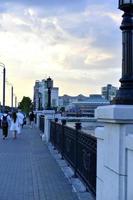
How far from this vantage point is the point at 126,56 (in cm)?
711

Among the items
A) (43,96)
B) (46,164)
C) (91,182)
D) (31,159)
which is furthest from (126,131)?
(43,96)

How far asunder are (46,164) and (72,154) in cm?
323

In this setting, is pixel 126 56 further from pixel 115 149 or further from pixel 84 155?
pixel 84 155

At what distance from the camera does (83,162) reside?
1179 centimetres

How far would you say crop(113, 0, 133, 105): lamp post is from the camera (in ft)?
23.4

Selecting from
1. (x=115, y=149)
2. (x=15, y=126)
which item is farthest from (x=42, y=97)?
(x=115, y=149)

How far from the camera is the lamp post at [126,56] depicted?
7.13m

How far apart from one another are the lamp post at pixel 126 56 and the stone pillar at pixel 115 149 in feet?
0.96

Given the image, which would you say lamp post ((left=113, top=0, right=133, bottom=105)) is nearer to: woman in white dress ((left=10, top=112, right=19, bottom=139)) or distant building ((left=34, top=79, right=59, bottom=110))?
woman in white dress ((left=10, top=112, right=19, bottom=139))

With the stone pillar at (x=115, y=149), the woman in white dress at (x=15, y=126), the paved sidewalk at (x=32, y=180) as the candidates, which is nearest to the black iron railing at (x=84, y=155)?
the paved sidewalk at (x=32, y=180)

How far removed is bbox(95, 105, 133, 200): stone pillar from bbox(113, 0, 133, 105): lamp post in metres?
0.29

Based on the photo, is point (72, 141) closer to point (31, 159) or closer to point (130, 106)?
point (31, 159)

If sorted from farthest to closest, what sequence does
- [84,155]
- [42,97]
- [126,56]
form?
[42,97] < [84,155] < [126,56]

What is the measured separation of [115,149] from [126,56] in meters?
1.20
